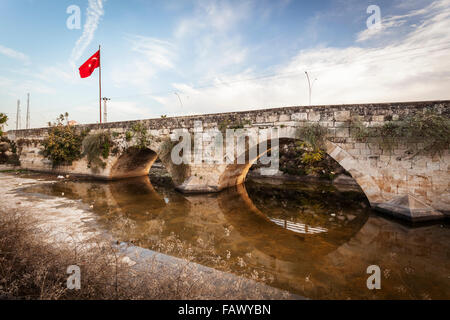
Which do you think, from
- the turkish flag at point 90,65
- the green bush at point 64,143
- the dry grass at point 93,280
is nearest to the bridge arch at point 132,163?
the green bush at point 64,143

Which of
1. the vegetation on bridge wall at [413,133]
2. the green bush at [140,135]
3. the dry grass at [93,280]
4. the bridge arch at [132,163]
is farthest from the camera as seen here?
the bridge arch at [132,163]

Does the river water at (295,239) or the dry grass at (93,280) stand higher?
the dry grass at (93,280)

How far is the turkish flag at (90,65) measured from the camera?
12.6m

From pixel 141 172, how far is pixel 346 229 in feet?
38.2

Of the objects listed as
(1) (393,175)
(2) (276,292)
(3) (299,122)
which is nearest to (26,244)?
(2) (276,292)

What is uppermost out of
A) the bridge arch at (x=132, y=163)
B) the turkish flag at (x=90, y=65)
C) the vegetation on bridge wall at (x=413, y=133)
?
the turkish flag at (x=90, y=65)

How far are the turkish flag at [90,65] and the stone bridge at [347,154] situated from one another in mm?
5156

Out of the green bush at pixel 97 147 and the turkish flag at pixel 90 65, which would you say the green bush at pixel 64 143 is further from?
the turkish flag at pixel 90 65

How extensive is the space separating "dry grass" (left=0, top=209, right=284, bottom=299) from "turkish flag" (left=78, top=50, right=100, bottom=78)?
12.1m

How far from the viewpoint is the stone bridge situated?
17.8ft

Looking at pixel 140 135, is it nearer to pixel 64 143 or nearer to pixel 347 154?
pixel 64 143

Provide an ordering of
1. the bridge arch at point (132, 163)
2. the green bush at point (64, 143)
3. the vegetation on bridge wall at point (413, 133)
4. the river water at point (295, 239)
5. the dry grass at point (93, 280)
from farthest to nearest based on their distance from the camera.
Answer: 1. the green bush at point (64, 143)
2. the bridge arch at point (132, 163)
3. the vegetation on bridge wall at point (413, 133)
4. the river water at point (295, 239)
5. the dry grass at point (93, 280)

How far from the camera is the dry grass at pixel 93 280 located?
199cm

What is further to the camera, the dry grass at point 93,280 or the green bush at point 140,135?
the green bush at point 140,135
